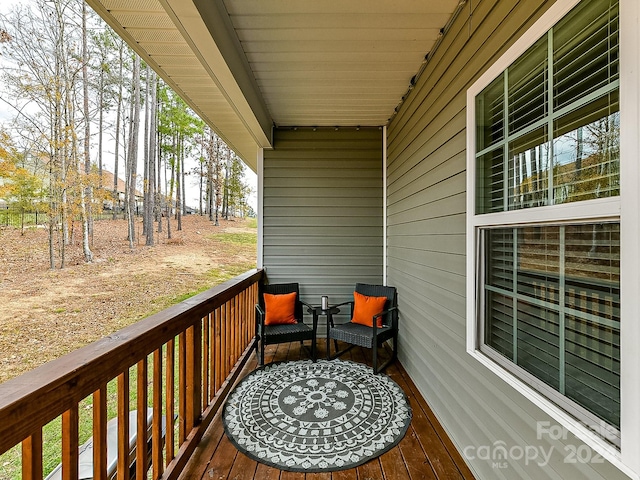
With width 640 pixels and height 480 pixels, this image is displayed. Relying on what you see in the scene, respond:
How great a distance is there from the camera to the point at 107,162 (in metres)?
6.75

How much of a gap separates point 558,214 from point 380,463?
69.5 inches

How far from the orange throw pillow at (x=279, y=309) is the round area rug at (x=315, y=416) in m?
0.55

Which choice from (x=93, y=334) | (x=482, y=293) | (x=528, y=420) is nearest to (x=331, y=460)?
(x=528, y=420)

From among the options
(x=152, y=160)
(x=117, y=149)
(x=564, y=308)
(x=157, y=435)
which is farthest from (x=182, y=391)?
(x=152, y=160)

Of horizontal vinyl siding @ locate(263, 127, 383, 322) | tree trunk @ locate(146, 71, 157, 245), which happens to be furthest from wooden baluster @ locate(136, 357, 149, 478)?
tree trunk @ locate(146, 71, 157, 245)

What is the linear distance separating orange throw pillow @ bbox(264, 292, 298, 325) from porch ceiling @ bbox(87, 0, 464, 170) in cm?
205

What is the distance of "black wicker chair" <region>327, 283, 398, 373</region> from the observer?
3146 mm

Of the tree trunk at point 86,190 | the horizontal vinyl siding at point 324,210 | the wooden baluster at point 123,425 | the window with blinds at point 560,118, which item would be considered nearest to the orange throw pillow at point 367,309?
the horizontal vinyl siding at point 324,210

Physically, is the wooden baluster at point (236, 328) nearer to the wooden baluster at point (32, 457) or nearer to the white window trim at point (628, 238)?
the wooden baluster at point (32, 457)

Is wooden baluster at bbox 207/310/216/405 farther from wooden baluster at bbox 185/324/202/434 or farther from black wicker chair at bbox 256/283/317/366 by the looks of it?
black wicker chair at bbox 256/283/317/366

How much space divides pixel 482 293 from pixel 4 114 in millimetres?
6847

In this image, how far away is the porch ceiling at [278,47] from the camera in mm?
1716

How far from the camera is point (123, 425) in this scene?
1350mm

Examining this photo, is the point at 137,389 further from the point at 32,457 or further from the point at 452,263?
the point at 452,263
